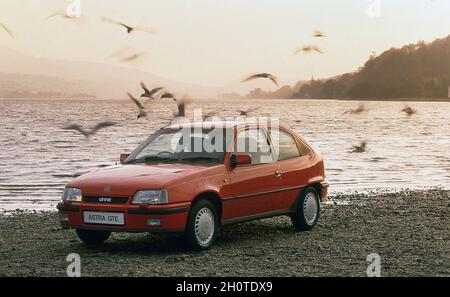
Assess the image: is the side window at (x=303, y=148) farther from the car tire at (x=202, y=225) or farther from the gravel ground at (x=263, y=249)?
the car tire at (x=202, y=225)

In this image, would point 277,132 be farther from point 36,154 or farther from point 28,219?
point 36,154

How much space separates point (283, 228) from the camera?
13.0 metres

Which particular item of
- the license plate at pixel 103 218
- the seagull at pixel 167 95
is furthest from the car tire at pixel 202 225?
the seagull at pixel 167 95

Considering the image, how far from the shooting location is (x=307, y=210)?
12516 mm

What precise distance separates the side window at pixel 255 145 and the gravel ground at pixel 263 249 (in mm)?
1143

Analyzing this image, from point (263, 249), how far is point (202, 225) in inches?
37.4

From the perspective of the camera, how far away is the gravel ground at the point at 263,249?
944cm

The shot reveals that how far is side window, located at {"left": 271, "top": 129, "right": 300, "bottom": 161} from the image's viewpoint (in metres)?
12.1

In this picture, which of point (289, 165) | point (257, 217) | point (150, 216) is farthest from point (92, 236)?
point (289, 165)

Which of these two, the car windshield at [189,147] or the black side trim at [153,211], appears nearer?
the black side trim at [153,211]

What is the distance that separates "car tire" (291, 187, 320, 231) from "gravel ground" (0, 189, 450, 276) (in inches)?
5.7

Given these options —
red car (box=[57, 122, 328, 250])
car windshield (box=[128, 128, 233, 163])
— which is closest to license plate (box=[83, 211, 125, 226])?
red car (box=[57, 122, 328, 250])

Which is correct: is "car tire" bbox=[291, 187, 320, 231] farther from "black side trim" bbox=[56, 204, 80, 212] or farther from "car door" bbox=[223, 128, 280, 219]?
"black side trim" bbox=[56, 204, 80, 212]
